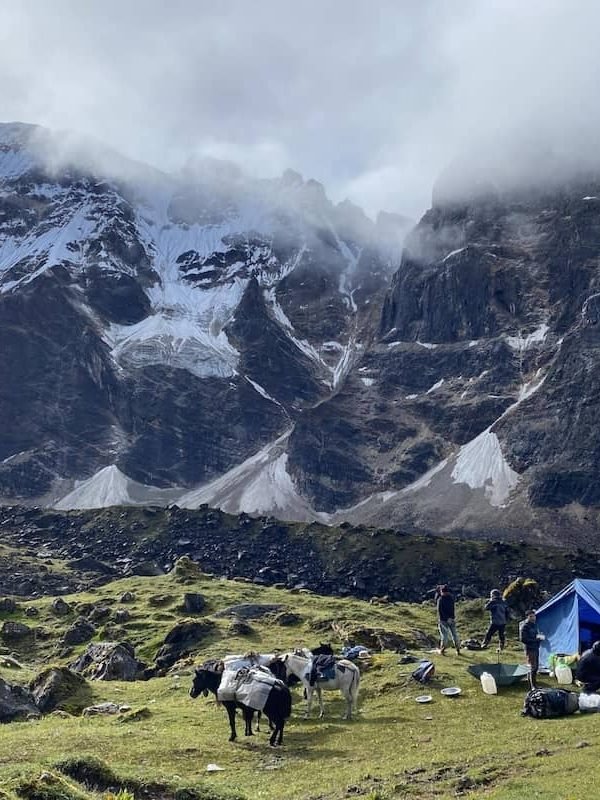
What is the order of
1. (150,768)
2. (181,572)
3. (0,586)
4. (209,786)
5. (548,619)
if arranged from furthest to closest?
(0,586)
(181,572)
(548,619)
(150,768)
(209,786)

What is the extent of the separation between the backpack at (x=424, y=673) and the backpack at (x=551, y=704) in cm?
692

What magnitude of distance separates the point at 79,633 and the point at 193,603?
45.0 feet

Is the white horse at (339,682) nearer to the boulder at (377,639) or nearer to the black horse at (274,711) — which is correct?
the black horse at (274,711)

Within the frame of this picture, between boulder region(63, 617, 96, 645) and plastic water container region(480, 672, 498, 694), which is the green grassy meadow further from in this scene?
boulder region(63, 617, 96, 645)

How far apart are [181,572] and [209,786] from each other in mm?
84998

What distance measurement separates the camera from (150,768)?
25.5 meters

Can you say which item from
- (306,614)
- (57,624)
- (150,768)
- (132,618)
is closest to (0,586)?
(57,624)

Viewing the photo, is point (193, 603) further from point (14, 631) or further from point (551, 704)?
point (551, 704)

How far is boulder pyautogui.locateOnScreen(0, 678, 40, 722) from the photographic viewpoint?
124ft

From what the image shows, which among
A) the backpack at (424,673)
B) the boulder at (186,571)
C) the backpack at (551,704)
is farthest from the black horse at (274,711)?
the boulder at (186,571)

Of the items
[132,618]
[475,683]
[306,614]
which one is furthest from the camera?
[132,618]

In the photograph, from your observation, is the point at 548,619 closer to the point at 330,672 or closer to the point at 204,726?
the point at 330,672

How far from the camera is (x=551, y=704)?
30.4m

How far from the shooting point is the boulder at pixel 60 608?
8681cm
